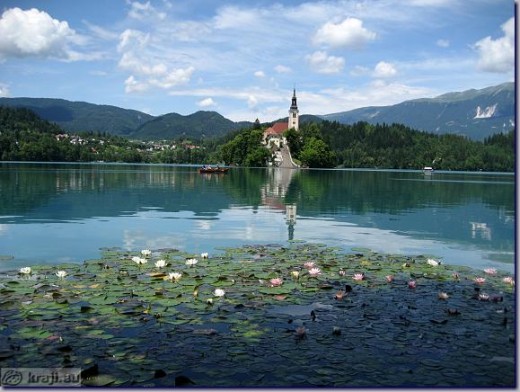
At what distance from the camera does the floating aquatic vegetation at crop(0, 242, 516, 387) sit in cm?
535

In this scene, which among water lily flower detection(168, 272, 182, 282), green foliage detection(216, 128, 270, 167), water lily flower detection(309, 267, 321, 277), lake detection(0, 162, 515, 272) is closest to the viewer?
water lily flower detection(168, 272, 182, 282)

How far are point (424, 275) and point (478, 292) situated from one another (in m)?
1.51

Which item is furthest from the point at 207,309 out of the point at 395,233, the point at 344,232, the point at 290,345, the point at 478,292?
the point at 395,233

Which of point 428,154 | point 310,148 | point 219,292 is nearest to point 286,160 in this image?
point 310,148

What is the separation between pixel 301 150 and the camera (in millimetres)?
140000

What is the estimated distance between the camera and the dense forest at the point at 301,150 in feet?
443

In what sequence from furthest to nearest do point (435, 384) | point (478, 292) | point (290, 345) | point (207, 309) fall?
1. point (478, 292)
2. point (207, 309)
3. point (290, 345)
4. point (435, 384)

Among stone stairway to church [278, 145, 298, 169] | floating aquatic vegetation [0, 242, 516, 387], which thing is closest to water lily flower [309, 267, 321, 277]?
floating aquatic vegetation [0, 242, 516, 387]

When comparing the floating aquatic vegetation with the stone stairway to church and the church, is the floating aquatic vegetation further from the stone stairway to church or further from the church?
the church

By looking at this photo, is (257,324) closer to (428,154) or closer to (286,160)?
(286,160)

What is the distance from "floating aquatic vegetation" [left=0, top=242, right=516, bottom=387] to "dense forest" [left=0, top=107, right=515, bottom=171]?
398ft

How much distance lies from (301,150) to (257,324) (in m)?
135

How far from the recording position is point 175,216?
2145 cm

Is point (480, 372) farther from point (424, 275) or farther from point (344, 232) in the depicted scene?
point (344, 232)
